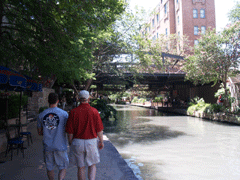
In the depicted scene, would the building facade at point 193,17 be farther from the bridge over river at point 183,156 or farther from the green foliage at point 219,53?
the bridge over river at point 183,156

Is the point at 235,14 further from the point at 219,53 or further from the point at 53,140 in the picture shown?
the point at 53,140

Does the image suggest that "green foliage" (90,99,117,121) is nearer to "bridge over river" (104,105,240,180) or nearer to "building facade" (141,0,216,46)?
"bridge over river" (104,105,240,180)

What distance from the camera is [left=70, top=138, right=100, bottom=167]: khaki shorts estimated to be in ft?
12.5

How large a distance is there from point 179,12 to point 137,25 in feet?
98.5

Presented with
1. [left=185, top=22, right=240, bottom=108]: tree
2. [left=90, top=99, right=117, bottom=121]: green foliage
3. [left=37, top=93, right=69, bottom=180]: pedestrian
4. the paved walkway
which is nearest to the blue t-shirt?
[left=37, top=93, right=69, bottom=180]: pedestrian

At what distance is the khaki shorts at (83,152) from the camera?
3.82 meters

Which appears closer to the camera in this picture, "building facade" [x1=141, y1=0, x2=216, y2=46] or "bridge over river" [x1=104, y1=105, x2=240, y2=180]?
"bridge over river" [x1=104, y1=105, x2=240, y2=180]

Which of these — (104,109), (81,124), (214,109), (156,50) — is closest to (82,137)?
(81,124)

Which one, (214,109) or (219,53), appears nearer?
(219,53)

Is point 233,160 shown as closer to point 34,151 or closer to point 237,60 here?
point 34,151

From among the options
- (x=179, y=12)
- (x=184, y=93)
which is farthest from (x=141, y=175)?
(x=179, y=12)

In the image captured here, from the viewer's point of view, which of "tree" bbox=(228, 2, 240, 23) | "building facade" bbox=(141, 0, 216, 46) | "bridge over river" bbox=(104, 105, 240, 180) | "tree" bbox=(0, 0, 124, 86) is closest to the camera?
"bridge over river" bbox=(104, 105, 240, 180)

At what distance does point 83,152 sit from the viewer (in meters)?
3.88

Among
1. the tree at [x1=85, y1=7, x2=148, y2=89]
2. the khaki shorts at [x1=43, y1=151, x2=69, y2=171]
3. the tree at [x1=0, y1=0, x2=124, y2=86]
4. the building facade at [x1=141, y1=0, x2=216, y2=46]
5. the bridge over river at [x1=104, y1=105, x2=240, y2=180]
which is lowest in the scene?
the bridge over river at [x1=104, y1=105, x2=240, y2=180]
